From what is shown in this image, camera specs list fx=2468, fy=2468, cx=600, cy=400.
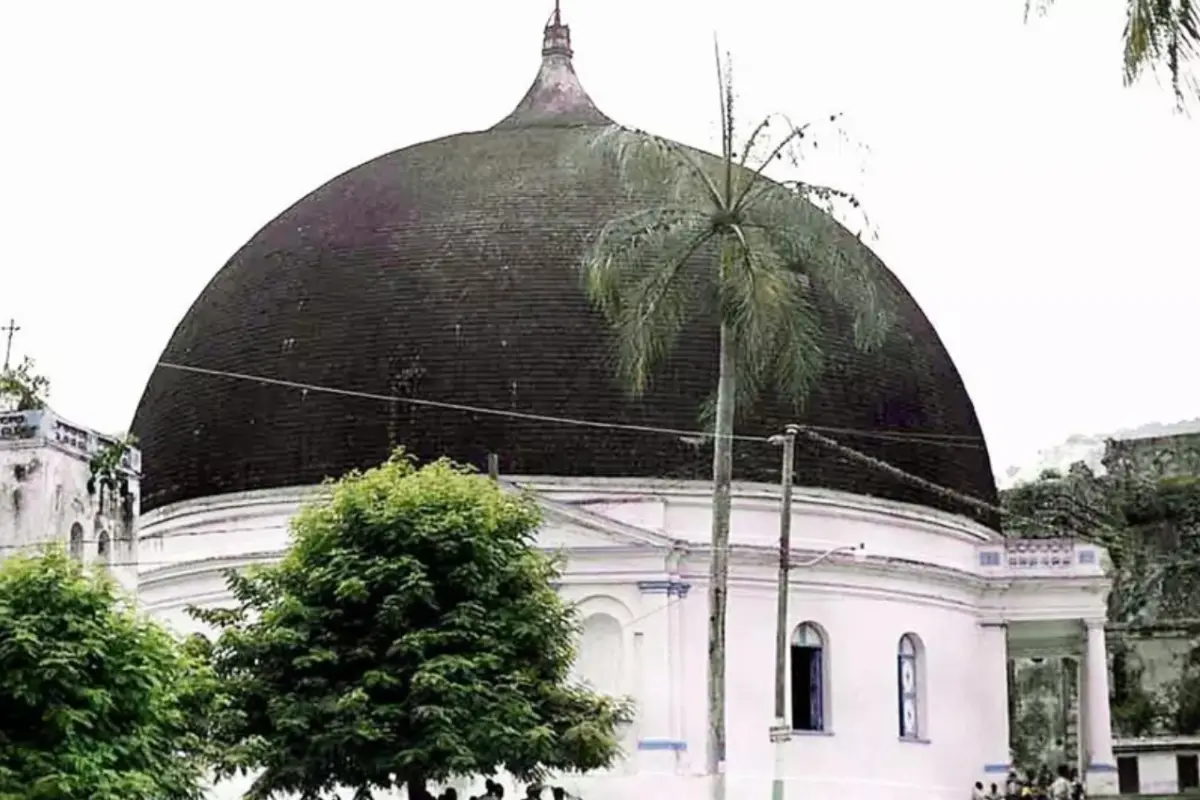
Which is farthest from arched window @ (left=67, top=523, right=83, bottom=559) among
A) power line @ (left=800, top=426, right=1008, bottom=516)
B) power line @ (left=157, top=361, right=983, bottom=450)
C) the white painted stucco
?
power line @ (left=800, top=426, right=1008, bottom=516)

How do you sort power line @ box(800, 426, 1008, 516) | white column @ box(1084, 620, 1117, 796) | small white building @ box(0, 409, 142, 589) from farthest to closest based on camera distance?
white column @ box(1084, 620, 1117, 796), power line @ box(800, 426, 1008, 516), small white building @ box(0, 409, 142, 589)

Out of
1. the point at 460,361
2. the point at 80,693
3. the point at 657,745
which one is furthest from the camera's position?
the point at 460,361

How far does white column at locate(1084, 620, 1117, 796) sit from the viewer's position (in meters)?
43.5

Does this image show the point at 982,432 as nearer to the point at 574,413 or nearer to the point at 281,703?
the point at 574,413

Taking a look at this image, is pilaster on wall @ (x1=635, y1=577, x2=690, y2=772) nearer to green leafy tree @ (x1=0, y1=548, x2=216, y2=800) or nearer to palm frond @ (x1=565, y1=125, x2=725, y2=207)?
palm frond @ (x1=565, y1=125, x2=725, y2=207)

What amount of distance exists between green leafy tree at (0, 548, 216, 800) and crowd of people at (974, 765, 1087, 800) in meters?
17.8

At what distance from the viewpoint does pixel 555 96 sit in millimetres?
46406

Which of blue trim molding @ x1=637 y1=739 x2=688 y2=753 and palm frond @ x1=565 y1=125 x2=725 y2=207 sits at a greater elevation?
palm frond @ x1=565 y1=125 x2=725 y2=207

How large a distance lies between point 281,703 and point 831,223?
368 inches

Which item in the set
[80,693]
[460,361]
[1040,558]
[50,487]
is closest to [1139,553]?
[1040,558]

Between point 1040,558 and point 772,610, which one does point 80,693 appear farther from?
point 1040,558

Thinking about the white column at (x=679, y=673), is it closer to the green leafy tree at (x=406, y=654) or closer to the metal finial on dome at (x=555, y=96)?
the green leafy tree at (x=406, y=654)

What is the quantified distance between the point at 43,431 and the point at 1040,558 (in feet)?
61.7

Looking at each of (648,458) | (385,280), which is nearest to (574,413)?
(648,458)
